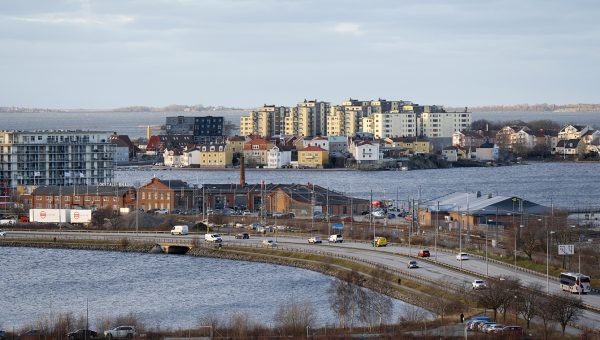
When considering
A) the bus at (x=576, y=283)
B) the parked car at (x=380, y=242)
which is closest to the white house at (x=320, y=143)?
the parked car at (x=380, y=242)

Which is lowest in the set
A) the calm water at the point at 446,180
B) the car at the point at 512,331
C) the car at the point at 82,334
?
the car at the point at 82,334

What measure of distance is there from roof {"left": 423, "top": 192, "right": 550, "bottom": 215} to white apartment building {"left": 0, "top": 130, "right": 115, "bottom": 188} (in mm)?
10280


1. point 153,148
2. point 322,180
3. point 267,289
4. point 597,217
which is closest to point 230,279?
point 267,289

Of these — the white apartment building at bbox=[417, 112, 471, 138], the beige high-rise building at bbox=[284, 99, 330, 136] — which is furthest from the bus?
the beige high-rise building at bbox=[284, 99, 330, 136]

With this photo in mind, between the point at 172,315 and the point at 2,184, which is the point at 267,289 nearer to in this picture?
the point at 172,315

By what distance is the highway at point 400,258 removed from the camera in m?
13.6

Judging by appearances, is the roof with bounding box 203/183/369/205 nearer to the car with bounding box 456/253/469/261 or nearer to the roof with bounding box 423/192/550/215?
the roof with bounding box 423/192/550/215

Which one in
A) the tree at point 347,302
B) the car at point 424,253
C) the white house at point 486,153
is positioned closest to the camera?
the tree at point 347,302

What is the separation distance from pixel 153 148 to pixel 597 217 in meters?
28.6

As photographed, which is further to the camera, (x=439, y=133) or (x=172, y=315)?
(x=439, y=133)

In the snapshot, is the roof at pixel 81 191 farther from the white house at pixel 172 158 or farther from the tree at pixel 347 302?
the white house at pixel 172 158

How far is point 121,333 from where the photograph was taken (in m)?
11.2

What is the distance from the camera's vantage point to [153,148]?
157 ft

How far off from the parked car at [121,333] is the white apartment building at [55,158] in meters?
17.5
